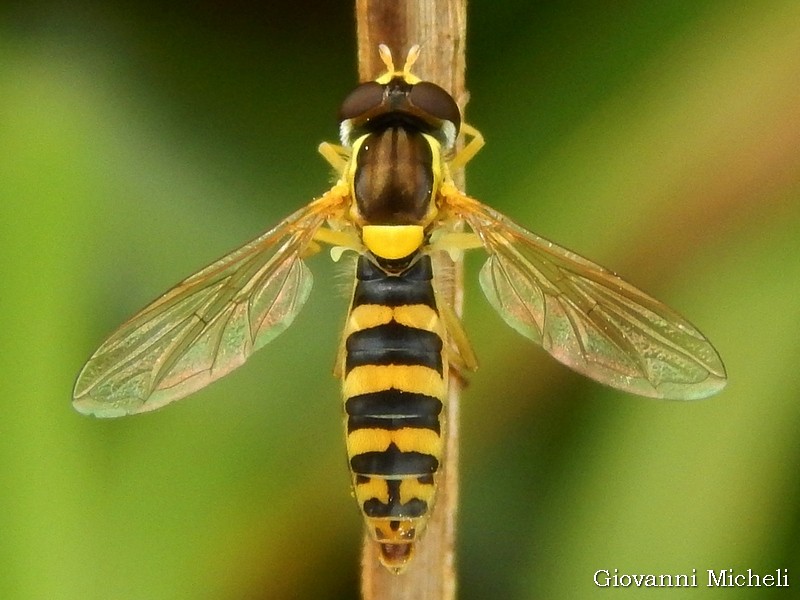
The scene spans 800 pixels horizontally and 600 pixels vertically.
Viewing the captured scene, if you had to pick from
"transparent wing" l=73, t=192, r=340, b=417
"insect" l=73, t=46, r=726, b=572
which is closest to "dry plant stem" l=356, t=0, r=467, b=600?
"insect" l=73, t=46, r=726, b=572

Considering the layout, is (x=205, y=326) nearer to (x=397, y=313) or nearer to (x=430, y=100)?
(x=397, y=313)

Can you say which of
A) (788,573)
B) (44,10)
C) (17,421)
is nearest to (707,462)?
(788,573)

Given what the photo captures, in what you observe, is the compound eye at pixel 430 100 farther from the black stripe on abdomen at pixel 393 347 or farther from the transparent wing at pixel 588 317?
the black stripe on abdomen at pixel 393 347

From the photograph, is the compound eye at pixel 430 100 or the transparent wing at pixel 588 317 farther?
the compound eye at pixel 430 100

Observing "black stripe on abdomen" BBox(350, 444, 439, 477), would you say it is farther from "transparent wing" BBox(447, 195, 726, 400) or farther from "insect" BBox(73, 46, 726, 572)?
"transparent wing" BBox(447, 195, 726, 400)

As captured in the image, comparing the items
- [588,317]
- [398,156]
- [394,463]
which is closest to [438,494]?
[394,463]

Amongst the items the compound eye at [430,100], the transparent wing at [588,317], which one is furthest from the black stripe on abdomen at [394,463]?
the compound eye at [430,100]

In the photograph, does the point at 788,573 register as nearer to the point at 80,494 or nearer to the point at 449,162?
the point at 449,162
